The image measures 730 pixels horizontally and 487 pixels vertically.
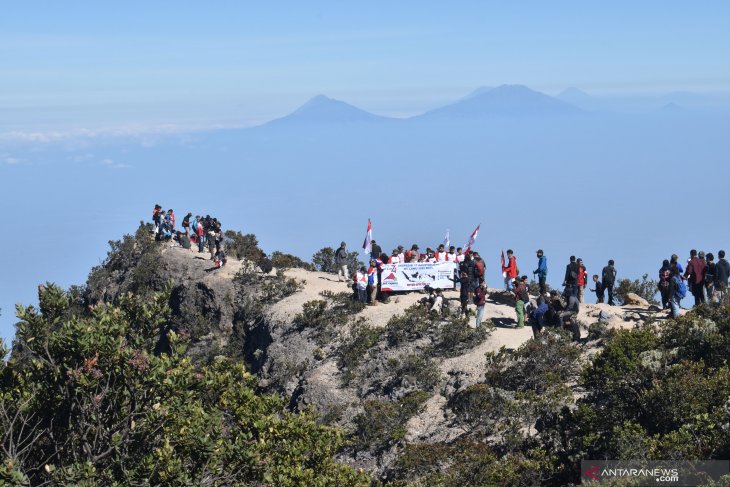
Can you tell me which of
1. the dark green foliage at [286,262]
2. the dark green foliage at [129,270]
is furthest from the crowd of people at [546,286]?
the dark green foliage at [129,270]

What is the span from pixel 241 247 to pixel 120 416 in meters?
29.4

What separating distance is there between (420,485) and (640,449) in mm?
4267

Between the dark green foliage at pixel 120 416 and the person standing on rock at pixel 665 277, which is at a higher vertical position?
the dark green foliage at pixel 120 416

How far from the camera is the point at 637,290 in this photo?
33312 millimetres

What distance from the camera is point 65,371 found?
1439 cm

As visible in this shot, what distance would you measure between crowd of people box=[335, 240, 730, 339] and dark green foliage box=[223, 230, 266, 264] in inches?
391

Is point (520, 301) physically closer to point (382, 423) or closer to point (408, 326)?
point (408, 326)

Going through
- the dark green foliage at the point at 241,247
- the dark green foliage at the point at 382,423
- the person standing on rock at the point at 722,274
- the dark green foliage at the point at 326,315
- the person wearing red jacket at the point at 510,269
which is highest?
the person standing on rock at the point at 722,274

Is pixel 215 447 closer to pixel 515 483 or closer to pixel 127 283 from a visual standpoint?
pixel 515 483

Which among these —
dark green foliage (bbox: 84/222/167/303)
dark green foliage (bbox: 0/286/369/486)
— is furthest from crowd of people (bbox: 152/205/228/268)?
dark green foliage (bbox: 0/286/369/486)

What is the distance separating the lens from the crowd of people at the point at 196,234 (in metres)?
39.2

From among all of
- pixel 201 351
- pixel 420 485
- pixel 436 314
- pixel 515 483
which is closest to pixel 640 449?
pixel 515 483

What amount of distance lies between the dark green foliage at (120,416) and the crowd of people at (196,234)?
23343 mm

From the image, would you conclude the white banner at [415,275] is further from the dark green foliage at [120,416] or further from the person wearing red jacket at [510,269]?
the dark green foliage at [120,416]
